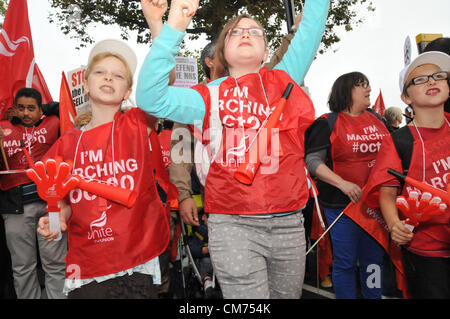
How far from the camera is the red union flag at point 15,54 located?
3516 millimetres

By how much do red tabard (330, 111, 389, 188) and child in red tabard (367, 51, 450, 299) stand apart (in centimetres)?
Result: 80

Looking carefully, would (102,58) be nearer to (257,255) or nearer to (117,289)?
(117,289)

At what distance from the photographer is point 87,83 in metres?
2.19

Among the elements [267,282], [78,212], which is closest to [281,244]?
[267,282]

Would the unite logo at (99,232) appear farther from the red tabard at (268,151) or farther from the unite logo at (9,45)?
the unite logo at (9,45)

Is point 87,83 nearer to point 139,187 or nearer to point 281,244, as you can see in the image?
point 139,187

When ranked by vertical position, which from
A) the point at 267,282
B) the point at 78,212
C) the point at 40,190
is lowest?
the point at 267,282

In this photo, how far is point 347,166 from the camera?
10.5ft

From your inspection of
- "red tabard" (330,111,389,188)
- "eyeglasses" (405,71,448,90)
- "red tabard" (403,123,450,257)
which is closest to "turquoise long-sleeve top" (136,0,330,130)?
"eyeglasses" (405,71,448,90)

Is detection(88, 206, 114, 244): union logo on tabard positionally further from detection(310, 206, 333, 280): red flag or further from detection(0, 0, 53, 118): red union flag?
detection(310, 206, 333, 280): red flag

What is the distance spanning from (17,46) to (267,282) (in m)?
3.53

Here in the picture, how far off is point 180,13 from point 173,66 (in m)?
0.22

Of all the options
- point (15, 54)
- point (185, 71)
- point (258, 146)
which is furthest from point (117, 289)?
point (185, 71)

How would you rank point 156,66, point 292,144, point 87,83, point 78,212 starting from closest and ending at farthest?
point 156,66
point 292,144
point 78,212
point 87,83
